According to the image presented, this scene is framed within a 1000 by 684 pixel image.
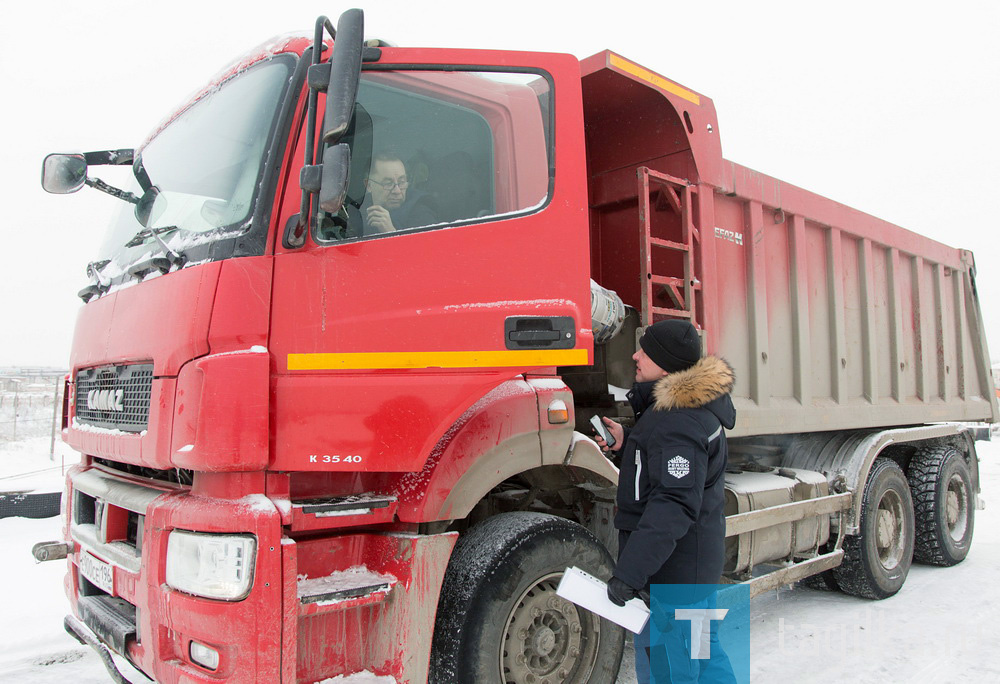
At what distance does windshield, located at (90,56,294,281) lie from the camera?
2.56 metres

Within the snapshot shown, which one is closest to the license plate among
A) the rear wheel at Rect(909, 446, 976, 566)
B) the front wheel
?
the front wheel

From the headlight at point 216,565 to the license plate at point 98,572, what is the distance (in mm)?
639

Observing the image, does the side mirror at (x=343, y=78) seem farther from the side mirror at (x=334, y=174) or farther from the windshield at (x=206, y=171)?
the windshield at (x=206, y=171)

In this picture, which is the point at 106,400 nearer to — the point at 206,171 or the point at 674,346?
the point at 206,171

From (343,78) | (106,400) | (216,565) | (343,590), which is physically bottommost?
(343,590)

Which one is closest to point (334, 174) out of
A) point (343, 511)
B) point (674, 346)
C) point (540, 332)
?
point (540, 332)

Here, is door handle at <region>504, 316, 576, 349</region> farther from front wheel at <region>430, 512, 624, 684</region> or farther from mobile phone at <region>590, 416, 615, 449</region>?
front wheel at <region>430, 512, 624, 684</region>

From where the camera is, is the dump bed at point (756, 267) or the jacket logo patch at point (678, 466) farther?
the dump bed at point (756, 267)

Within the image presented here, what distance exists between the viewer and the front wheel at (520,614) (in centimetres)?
264

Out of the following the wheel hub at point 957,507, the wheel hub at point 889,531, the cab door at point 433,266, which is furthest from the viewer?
the wheel hub at point 957,507

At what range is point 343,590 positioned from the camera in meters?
2.40

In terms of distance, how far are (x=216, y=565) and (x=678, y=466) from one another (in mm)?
1565

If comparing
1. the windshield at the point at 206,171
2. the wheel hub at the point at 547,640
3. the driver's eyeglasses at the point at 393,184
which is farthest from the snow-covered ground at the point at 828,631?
the driver's eyeglasses at the point at 393,184

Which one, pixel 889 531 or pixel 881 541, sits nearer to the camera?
pixel 881 541
